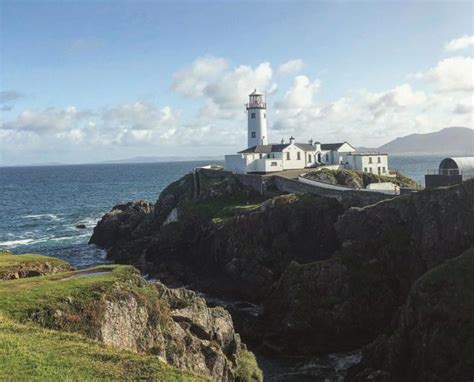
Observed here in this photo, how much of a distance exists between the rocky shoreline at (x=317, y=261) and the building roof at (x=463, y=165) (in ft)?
17.4

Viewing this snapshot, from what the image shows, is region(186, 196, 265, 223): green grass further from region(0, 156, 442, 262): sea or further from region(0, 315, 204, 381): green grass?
region(0, 315, 204, 381): green grass

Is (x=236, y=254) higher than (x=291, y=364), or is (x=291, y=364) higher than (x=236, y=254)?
(x=236, y=254)

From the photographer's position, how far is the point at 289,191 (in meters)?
67.9

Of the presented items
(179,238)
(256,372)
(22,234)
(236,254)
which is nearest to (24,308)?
(256,372)

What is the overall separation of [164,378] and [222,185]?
188 ft

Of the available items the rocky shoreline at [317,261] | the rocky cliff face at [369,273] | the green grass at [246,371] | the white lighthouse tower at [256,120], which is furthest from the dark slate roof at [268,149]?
the green grass at [246,371]

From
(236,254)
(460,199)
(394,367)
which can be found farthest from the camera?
(236,254)

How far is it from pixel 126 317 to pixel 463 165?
3664 cm

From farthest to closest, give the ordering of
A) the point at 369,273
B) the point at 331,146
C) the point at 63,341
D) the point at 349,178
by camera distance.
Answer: the point at 331,146 < the point at 349,178 < the point at 369,273 < the point at 63,341

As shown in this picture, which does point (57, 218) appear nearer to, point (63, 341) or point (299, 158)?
point (299, 158)

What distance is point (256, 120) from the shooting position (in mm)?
98000

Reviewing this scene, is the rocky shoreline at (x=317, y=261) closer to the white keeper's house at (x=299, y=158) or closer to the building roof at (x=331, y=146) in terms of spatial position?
the white keeper's house at (x=299, y=158)

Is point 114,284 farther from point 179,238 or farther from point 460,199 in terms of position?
point 179,238

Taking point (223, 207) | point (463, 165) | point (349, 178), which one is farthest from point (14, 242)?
point (463, 165)
